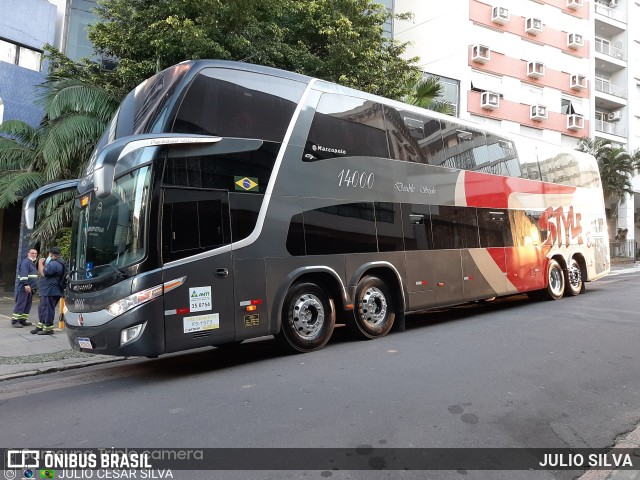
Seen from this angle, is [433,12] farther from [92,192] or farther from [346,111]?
[92,192]

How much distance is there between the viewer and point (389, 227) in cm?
841

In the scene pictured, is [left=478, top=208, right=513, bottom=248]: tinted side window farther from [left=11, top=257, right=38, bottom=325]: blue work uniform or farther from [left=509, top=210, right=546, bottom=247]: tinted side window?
[left=11, top=257, right=38, bottom=325]: blue work uniform

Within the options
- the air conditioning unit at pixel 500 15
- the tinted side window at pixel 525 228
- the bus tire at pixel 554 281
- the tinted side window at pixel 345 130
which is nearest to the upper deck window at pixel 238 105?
the tinted side window at pixel 345 130

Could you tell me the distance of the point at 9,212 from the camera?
1848cm

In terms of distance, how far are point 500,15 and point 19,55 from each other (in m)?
24.6

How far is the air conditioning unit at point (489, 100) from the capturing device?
86.2ft

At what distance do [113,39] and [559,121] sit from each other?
90.4ft

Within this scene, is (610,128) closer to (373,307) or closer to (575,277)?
(575,277)

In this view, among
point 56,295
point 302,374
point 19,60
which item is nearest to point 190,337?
point 302,374

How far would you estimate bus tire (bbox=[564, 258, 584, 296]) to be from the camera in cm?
1316

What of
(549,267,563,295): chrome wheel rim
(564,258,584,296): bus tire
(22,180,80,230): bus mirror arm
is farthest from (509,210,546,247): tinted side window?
(22,180,80,230): bus mirror arm

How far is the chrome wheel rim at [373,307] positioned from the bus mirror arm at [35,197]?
5.04 meters

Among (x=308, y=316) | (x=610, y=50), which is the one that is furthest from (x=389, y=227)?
(x=610, y=50)

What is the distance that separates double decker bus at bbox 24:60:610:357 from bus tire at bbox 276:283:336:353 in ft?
0.07
